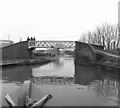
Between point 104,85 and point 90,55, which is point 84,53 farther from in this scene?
point 104,85

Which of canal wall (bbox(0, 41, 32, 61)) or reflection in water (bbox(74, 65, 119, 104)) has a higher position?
canal wall (bbox(0, 41, 32, 61))

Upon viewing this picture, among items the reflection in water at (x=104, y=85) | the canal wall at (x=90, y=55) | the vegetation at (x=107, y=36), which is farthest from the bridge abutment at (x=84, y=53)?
the reflection in water at (x=104, y=85)

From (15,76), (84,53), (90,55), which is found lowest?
(15,76)

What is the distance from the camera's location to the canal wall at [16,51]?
55406mm

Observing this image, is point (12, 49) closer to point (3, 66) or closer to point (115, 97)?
point (3, 66)

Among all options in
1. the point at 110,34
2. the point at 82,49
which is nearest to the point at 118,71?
the point at 82,49

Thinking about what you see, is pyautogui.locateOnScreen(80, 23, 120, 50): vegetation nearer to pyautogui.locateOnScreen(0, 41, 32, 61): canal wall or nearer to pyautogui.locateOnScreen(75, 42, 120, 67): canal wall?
pyautogui.locateOnScreen(75, 42, 120, 67): canal wall

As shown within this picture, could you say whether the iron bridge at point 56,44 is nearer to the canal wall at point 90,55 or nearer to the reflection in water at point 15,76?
the canal wall at point 90,55

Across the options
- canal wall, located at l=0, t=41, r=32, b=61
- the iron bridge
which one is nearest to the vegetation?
the iron bridge

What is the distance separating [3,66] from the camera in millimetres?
35594

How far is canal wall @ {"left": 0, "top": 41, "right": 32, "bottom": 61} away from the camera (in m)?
55.4

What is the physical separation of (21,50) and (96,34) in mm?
28254

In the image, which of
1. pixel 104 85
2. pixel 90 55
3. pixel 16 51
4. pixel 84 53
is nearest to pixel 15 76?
pixel 104 85

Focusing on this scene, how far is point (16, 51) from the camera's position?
57031 mm
